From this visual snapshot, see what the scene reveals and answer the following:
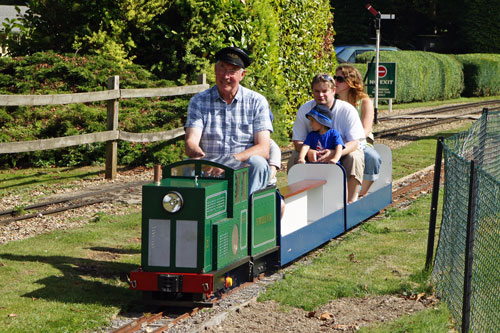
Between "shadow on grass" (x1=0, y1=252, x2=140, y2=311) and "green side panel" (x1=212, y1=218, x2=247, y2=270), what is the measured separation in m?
0.75

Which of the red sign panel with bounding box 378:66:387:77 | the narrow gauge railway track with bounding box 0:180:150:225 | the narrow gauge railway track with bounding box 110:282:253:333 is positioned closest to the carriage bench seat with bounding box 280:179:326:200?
the narrow gauge railway track with bounding box 110:282:253:333

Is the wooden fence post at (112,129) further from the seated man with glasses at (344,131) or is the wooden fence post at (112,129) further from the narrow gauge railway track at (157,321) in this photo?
the narrow gauge railway track at (157,321)

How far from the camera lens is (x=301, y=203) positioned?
7.96 meters

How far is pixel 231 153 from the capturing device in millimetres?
6852

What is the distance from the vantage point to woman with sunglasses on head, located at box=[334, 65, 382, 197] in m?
9.24

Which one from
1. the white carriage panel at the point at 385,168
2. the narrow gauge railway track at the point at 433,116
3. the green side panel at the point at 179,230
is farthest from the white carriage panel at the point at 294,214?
the narrow gauge railway track at the point at 433,116

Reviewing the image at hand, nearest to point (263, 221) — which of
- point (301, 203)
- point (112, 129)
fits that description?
point (301, 203)

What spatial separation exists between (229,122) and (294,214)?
1.45 metres

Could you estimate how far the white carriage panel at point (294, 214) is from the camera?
7.61 metres

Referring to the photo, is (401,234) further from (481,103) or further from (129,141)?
(481,103)

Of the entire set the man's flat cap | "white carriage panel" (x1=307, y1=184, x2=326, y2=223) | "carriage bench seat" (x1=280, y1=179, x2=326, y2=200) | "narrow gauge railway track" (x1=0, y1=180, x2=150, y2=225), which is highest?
the man's flat cap

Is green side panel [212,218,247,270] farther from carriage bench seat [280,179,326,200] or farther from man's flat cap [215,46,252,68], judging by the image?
man's flat cap [215,46,252,68]

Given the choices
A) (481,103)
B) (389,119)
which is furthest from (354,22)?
(389,119)

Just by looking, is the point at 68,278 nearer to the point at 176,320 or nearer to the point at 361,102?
the point at 176,320
